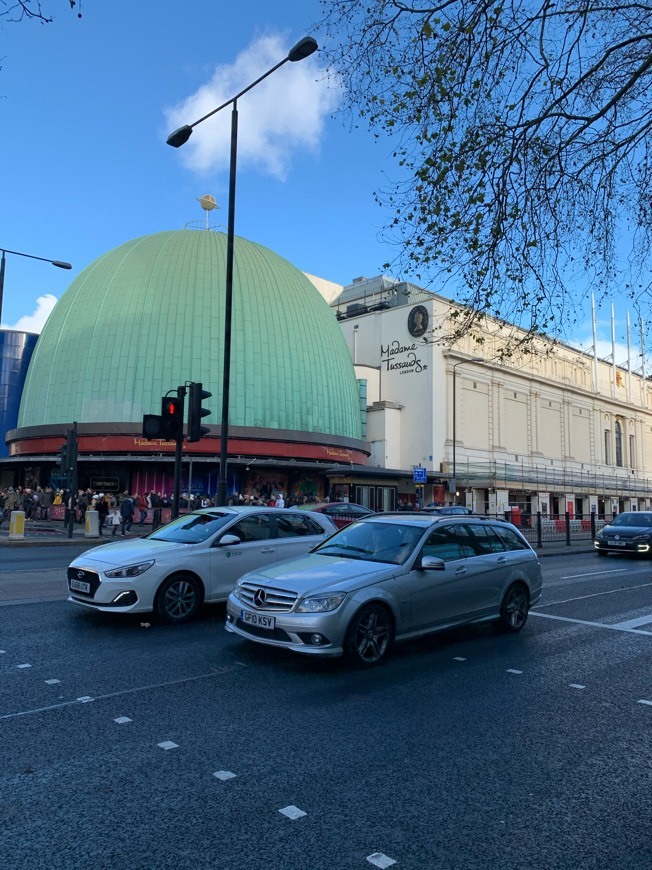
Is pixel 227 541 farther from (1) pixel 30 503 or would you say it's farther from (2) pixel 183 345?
(2) pixel 183 345

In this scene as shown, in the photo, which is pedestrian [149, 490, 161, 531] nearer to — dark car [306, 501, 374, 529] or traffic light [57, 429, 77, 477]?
traffic light [57, 429, 77, 477]

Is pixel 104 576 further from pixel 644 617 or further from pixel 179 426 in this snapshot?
pixel 644 617

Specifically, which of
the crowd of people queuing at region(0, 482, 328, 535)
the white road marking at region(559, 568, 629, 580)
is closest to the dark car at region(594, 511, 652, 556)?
the white road marking at region(559, 568, 629, 580)

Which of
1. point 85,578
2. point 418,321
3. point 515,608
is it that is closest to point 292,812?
point 85,578

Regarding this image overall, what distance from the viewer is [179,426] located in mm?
12352

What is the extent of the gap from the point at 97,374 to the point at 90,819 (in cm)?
4354

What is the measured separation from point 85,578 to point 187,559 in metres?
1.28

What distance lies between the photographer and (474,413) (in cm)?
5694

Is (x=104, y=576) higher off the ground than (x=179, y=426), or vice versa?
(x=179, y=426)

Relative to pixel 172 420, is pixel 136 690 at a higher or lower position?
lower

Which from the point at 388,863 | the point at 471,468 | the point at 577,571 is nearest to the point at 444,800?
the point at 388,863

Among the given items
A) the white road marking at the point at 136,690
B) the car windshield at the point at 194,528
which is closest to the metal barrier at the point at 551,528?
the car windshield at the point at 194,528

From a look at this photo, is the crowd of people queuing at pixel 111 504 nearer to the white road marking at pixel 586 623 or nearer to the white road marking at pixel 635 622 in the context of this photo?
the white road marking at pixel 586 623

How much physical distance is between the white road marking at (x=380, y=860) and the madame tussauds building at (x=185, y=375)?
1430 inches
